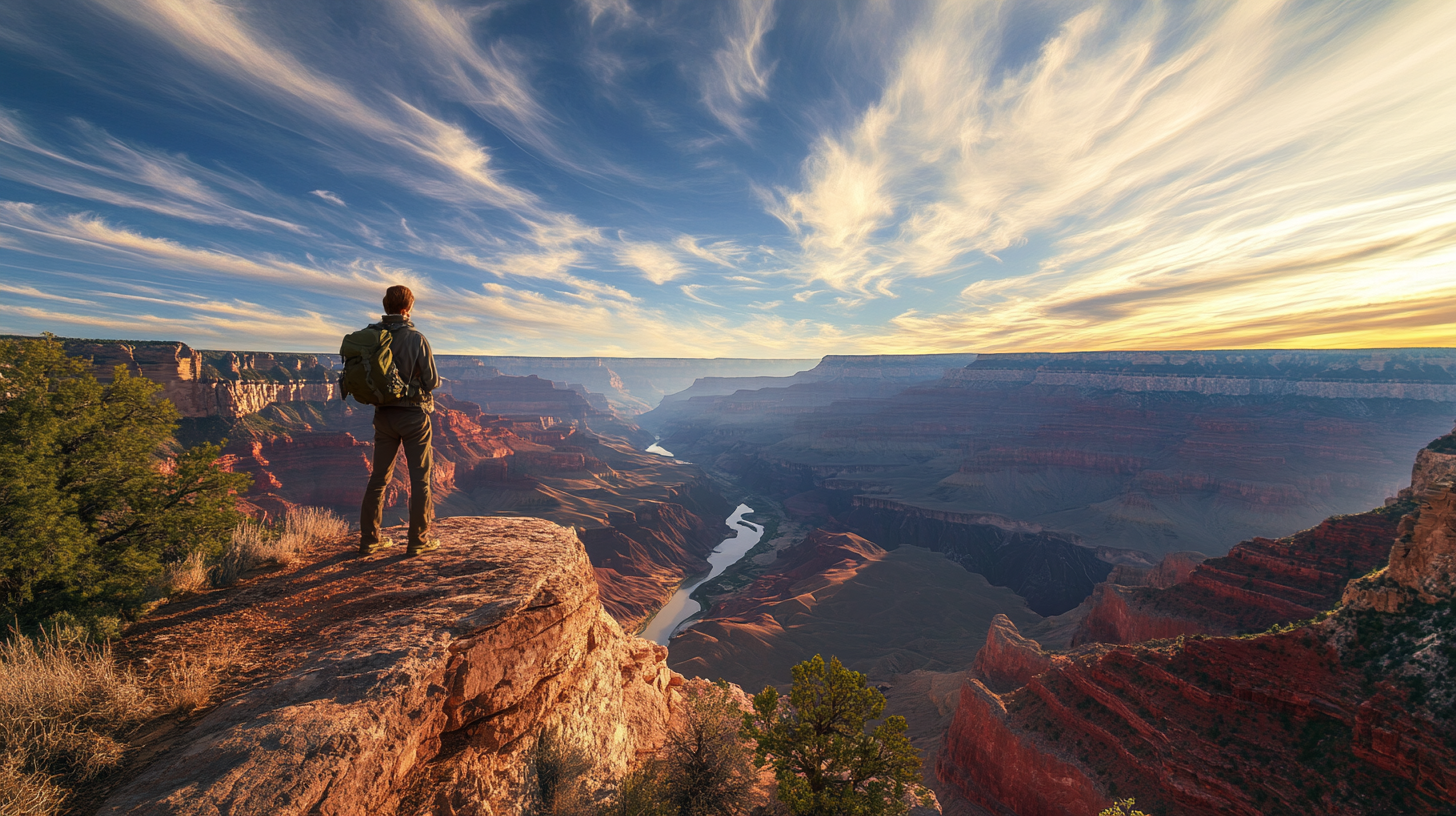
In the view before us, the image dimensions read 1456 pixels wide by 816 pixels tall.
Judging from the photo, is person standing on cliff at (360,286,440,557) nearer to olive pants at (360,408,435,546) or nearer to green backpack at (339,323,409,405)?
olive pants at (360,408,435,546)

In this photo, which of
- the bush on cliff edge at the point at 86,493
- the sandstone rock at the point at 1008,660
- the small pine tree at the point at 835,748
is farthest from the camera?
the sandstone rock at the point at 1008,660

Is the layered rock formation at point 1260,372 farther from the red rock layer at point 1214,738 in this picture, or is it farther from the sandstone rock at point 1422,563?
the red rock layer at point 1214,738

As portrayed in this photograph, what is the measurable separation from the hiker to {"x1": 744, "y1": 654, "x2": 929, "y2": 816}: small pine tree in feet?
21.7

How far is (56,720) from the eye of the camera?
12.6 ft

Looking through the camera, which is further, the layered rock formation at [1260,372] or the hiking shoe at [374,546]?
the layered rock formation at [1260,372]

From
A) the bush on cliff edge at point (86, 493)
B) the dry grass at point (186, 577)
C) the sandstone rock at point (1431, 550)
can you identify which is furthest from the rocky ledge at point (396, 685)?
the sandstone rock at point (1431, 550)

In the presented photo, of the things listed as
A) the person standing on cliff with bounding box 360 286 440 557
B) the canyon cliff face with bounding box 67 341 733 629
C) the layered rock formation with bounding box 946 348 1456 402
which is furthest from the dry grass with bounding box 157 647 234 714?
the layered rock formation with bounding box 946 348 1456 402

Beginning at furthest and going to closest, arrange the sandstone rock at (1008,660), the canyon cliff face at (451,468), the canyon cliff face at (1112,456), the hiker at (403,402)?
the canyon cliff face at (1112,456), the canyon cliff face at (451,468), the sandstone rock at (1008,660), the hiker at (403,402)

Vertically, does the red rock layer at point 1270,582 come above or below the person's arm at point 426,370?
below

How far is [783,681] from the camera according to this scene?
35219mm

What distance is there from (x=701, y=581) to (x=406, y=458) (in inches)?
2332

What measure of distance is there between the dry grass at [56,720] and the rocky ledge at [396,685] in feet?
1.34

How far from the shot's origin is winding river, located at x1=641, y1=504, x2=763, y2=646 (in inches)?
1924

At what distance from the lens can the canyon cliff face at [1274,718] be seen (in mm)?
12430
